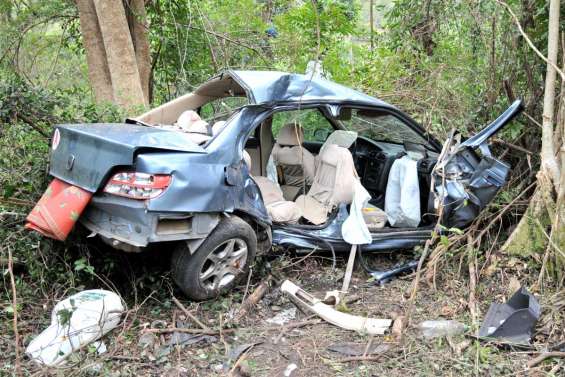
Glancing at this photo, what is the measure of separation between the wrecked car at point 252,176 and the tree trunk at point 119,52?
197cm

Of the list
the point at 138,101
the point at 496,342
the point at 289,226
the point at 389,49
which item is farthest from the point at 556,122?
the point at 138,101

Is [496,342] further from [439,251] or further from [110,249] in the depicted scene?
[110,249]

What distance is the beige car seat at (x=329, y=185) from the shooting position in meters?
4.79

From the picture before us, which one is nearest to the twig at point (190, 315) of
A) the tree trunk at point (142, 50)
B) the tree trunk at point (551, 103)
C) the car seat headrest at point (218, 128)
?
the car seat headrest at point (218, 128)

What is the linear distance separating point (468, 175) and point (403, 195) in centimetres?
62

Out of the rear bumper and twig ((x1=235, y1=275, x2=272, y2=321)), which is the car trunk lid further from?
twig ((x1=235, y1=275, x2=272, y2=321))

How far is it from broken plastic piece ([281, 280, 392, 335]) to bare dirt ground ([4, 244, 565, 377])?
0.06m

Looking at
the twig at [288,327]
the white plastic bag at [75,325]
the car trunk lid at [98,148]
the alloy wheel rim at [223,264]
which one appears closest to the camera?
the white plastic bag at [75,325]

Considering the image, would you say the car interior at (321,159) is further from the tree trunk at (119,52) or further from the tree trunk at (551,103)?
the tree trunk at (119,52)

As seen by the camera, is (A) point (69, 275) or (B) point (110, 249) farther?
(B) point (110, 249)

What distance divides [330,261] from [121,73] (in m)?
3.75

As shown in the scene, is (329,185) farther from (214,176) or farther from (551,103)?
(551,103)

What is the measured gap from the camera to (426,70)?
749 cm

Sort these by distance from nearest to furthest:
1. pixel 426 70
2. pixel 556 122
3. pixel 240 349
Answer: pixel 240 349 → pixel 556 122 → pixel 426 70
